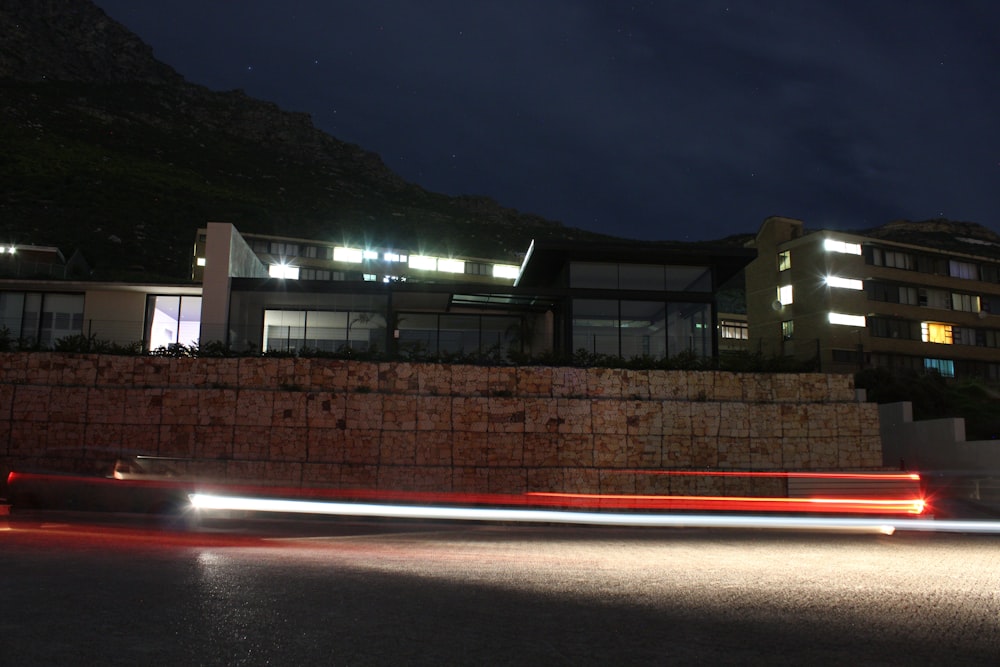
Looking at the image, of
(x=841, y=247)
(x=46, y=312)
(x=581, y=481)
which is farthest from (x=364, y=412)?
(x=841, y=247)

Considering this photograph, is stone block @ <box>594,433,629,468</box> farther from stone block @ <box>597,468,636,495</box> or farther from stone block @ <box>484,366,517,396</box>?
stone block @ <box>484,366,517,396</box>

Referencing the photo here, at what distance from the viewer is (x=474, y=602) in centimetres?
757

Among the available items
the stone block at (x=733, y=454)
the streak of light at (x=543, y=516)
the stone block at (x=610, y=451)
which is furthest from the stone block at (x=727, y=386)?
the streak of light at (x=543, y=516)

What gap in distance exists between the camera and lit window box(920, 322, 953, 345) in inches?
1927

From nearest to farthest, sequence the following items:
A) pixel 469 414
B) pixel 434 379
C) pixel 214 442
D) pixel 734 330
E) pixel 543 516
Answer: pixel 543 516, pixel 214 442, pixel 469 414, pixel 434 379, pixel 734 330

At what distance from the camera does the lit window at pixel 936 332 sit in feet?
161

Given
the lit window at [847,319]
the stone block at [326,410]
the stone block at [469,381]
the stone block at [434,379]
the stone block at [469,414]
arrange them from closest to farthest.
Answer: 1. the stone block at [326,410]
2. the stone block at [469,414]
3. the stone block at [434,379]
4. the stone block at [469,381]
5. the lit window at [847,319]

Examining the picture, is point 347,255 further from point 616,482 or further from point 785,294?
point 616,482

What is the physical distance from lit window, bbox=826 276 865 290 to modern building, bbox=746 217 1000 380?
6cm

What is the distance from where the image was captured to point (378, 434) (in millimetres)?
21281

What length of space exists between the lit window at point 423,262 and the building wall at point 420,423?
47.1 meters

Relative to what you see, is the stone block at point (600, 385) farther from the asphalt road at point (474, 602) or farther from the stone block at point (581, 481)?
A: the asphalt road at point (474, 602)

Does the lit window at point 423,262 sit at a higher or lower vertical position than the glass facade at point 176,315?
higher

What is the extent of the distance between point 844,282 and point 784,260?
415 centimetres
